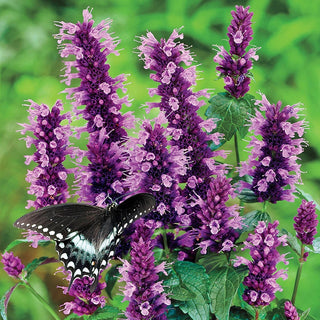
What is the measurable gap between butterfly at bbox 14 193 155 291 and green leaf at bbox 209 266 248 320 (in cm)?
17

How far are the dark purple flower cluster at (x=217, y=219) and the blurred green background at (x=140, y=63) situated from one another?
120 cm

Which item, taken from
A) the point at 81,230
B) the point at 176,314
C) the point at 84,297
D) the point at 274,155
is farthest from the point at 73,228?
the point at 274,155

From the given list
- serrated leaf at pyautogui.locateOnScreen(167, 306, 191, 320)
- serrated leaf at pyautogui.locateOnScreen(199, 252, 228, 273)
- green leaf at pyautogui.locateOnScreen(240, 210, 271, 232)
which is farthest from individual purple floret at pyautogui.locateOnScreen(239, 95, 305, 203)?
serrated leaf at pyautogui.locateOnScreen(167, 306, 191, 320)

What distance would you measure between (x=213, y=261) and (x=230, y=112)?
287 millimetres

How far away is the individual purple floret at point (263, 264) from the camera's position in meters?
0.80

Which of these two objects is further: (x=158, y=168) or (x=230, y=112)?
(x=230, y=112)

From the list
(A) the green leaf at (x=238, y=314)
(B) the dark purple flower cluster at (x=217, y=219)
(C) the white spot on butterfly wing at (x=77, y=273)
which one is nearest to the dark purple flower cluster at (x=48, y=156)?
(C) the white spot on butterfly wing at (x=77, y=273)

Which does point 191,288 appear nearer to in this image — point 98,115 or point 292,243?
point 292,243

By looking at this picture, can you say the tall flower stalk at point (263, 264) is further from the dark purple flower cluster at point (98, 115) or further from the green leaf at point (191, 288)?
the dark purple flower cluster at point (98, 115)

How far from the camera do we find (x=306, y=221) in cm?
91

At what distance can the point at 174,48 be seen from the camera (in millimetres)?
914

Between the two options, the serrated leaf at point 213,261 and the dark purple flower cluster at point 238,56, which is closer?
the serrated leaf at point 213,261

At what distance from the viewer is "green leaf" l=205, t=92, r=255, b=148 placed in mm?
984

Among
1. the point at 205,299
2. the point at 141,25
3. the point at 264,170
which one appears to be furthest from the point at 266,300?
the point at 141,25
